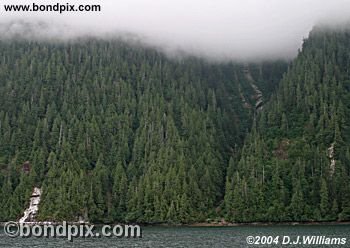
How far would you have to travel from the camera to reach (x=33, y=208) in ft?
595

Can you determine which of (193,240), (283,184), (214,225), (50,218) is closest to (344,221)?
(283,184)

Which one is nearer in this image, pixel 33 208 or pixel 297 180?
pixel 297 180

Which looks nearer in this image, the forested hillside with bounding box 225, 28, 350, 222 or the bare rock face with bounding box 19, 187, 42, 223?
the forested hillside with bounding box 225, 28, 350, 222

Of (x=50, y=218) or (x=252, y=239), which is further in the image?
(x=50, y=218)

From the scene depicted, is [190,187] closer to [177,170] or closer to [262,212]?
[177,170]

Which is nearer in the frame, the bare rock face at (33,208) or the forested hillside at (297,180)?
the forested hillside at (297,180)

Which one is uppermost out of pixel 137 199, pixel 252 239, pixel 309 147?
pixel 309 147

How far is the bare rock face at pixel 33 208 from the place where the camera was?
585ft

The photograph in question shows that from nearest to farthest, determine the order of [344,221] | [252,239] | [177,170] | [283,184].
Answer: [252,239] → [344,221] → [283,184] → [177,170]

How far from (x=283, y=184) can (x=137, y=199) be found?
46.7 metres

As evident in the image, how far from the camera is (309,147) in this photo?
192375 mm

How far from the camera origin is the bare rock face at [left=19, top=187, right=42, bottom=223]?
17825 centimetres

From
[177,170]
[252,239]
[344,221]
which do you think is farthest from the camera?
[177,170]

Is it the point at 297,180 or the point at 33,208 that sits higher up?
the point at 297,180
